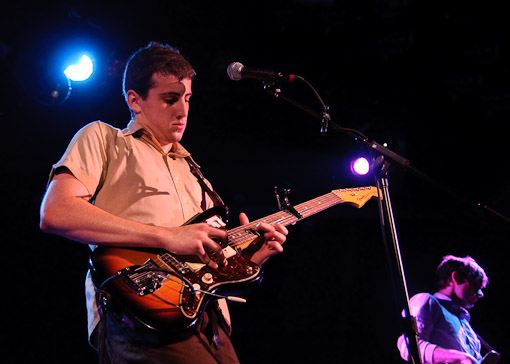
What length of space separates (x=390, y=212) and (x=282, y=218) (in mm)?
732

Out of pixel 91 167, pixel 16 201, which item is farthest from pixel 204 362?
pixel 16 201

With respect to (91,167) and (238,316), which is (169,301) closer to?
(91,167)

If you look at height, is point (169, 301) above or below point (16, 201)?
above

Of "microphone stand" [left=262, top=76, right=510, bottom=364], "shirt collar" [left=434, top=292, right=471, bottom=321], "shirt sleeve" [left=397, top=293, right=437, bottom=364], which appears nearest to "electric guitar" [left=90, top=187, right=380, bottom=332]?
"microphone stand" [left=262, top=76, right=510, bottom=364]

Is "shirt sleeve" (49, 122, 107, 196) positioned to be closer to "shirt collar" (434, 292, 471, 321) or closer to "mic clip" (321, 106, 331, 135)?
"mic clip" (321, 106, 331, 135)

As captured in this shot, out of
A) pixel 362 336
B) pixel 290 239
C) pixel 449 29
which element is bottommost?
pixel 362 336

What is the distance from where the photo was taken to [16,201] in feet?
13.5

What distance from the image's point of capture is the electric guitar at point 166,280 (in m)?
1.61

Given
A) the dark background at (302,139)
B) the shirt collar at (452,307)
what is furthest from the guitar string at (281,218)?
the shirt collar at (452,307)

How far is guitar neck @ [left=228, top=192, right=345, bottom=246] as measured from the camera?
2330mm

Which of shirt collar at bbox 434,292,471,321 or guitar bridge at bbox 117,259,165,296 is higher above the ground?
guitar bridge at bbox 117,259,165,296

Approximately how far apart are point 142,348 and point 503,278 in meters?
6.75

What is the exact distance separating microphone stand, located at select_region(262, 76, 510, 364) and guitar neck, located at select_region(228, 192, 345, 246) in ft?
2.04

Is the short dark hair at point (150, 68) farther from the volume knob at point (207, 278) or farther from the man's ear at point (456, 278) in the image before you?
the man's ear at point (456, 278)
